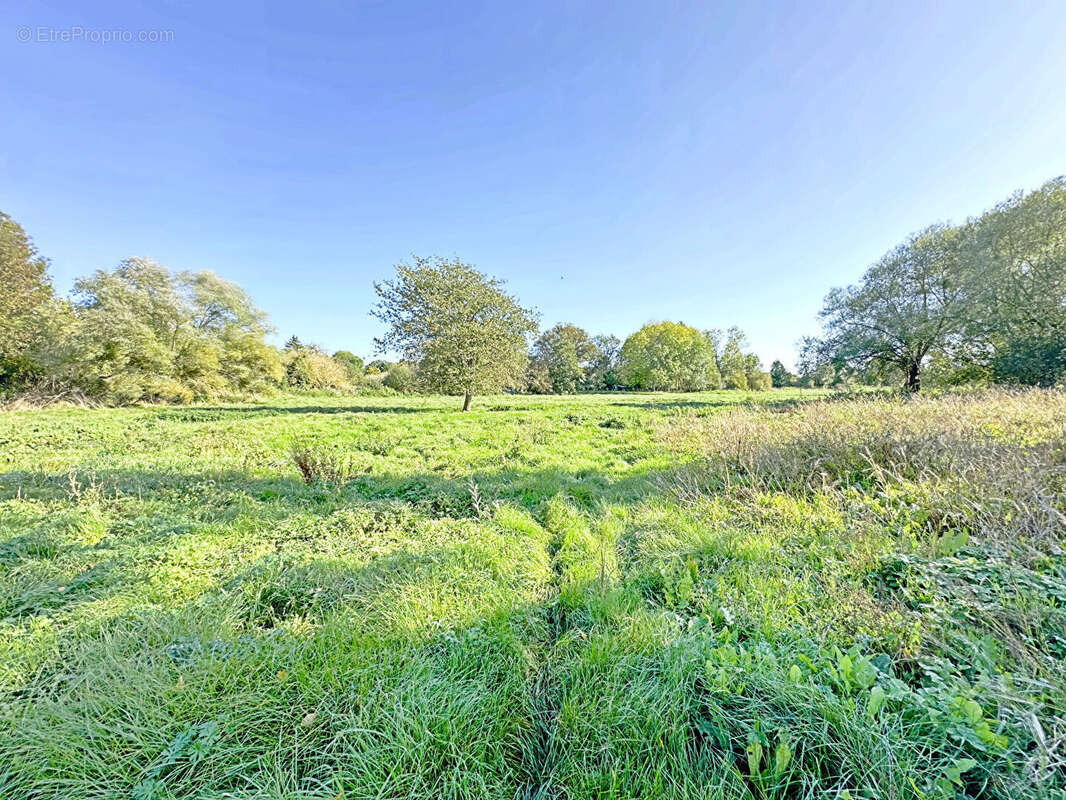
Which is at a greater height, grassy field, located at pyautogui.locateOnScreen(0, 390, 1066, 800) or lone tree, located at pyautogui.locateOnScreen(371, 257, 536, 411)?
lone tree, located at pyautogui.locateOnScreen(371, 257, 536, 411)

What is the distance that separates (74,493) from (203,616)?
4.29 metres

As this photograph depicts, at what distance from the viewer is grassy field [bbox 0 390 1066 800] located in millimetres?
1591

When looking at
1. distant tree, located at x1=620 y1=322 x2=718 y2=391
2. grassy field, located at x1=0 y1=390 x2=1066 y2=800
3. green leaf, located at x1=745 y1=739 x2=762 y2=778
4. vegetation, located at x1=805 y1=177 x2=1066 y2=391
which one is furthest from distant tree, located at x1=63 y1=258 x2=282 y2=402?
vegetation, located at x1=805 y1=177 x2=1066 y2=391

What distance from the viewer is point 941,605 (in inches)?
92.5

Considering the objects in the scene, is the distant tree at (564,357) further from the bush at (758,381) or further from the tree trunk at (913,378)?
the tree trunk at (913,378)

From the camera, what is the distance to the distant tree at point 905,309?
17.4 m

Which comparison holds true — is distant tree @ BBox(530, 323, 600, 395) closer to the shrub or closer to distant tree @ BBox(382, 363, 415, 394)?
distant tree @ BBox(382, 363, 415, 394)

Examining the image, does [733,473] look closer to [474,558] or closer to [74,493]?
[474,558]

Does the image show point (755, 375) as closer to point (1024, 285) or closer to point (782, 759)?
point (1024, 285)

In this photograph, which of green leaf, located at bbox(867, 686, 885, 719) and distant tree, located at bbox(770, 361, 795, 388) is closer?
green leaf, located at bbox(867, 686, 885, 719)

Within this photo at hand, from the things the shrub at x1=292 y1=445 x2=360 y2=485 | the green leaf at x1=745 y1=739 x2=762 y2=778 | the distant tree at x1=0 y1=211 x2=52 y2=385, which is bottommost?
the green leaf at x1=745 y1=739 x2=762 y2=778

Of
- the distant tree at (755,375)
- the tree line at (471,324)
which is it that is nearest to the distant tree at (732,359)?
the distant tree at (755,375)

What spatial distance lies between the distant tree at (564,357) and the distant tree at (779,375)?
3018cm

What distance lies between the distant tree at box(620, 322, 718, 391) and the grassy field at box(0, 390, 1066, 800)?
1443 inches
